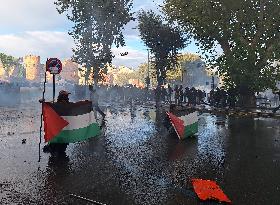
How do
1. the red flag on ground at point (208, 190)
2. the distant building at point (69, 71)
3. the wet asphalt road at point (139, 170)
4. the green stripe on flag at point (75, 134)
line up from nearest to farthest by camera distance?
1. the red flag on ground at point (208, 190)
2. the wet asphalt road at point (139, 170)
3. the green stripe on flag at point (75, 134)
4. the distant building at point (69, 71)

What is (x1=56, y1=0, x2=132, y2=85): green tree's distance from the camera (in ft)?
136

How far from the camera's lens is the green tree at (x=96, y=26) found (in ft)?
136

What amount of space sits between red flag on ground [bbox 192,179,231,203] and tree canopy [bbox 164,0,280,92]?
1883 centimetres

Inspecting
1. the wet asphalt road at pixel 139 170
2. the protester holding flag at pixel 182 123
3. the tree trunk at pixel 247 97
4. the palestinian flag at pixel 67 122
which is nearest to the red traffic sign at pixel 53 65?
the palestinian flag at pixel 67 122

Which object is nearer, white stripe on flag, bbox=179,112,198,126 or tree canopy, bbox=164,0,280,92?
white stripe on flag, bbox=179,112,198,126

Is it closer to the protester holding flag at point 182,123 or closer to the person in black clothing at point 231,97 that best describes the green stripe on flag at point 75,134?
the protester holding flag at point 182,123

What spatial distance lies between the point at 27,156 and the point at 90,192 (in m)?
3.67

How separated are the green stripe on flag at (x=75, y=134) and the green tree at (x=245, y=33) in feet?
54.2

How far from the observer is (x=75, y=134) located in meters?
9.31

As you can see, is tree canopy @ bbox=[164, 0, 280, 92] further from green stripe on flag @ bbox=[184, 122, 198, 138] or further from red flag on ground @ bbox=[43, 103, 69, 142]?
red flag on ground @ bbox=[43, 103, 69, 142]

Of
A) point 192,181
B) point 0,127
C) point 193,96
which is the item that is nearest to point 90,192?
point 192,181

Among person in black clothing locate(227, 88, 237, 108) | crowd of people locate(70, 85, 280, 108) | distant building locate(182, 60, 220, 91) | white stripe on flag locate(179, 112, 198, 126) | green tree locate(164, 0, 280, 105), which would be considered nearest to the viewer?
white stripe on flag locate(179, 112, 198, 126)

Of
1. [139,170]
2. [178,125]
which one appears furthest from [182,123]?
[139,170]

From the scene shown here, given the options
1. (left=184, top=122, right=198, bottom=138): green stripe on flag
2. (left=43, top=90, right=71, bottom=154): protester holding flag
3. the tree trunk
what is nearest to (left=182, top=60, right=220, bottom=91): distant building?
the tree trunk
